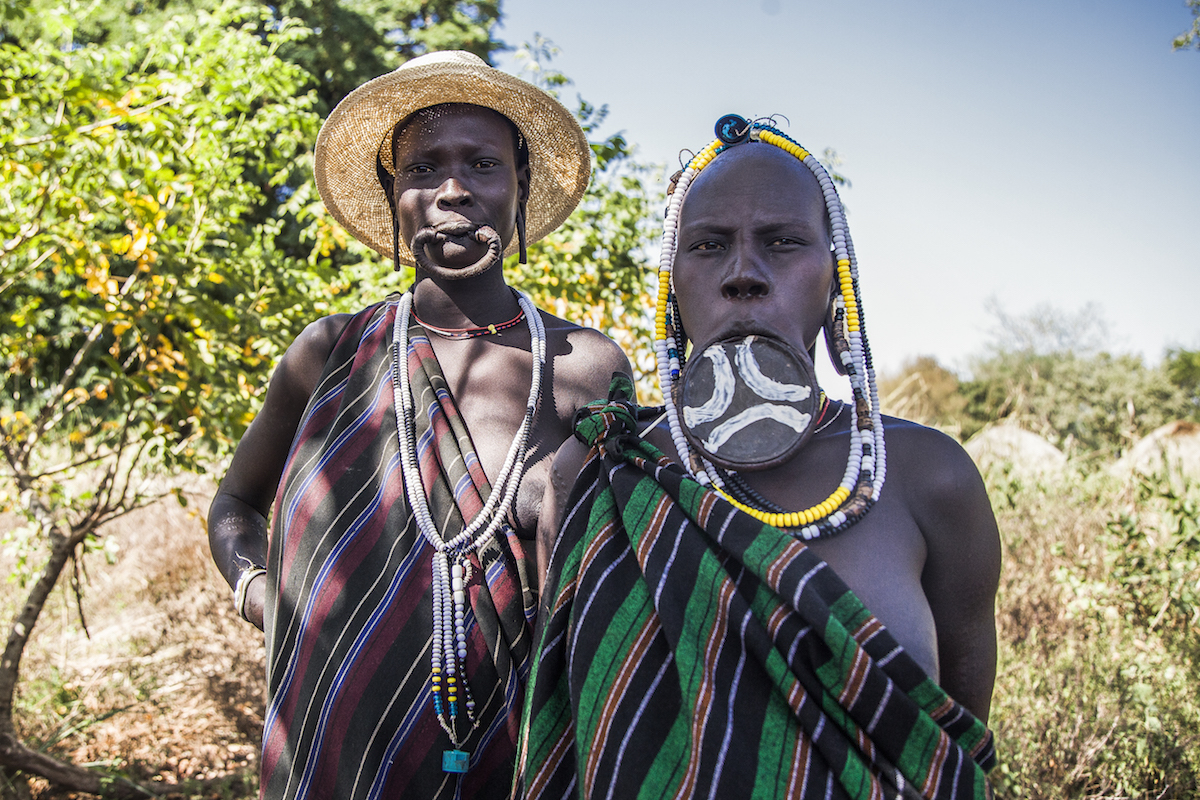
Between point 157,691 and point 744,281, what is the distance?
15.3ft

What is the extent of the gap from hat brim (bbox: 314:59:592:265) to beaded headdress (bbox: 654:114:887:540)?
0.72 metres

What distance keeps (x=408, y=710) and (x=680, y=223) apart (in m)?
0.98

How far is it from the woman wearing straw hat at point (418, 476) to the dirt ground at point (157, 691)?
248cm

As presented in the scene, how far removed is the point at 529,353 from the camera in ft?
6.20

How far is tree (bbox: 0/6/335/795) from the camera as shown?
3602 millimetres

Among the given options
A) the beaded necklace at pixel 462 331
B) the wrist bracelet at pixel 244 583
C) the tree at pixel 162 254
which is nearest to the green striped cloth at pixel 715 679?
the beaded necklace at pixel 462 331

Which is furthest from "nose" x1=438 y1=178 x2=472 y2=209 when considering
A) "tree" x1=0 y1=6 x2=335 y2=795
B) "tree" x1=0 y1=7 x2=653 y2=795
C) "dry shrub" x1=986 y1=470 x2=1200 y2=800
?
"dry shrub" x1=986 y1=470 x2=1200 y2=800

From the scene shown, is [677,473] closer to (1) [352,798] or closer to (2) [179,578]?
(1) [352,798]

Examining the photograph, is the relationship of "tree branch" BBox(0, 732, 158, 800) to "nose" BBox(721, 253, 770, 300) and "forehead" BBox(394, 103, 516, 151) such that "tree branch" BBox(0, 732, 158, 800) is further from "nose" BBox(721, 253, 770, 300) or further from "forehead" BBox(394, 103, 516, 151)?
"nose" BBox(721, 253, 770, 300)

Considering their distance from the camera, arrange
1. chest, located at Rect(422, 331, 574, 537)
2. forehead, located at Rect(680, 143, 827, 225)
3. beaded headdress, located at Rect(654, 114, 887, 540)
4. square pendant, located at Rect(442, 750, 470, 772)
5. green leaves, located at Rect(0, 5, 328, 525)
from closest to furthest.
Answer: beaded headdress, located at Rect(654, 114, 887, 540) → forehead, located at Rect(680, 143, 827, 225) → square pendant, located at Rect(442, 750, 470, 772) → chest, located at Rect(422, 331, 574, 537) → green leaves, located at Rect(0, 5, 328, 525)

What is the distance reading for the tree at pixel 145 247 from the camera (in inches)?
142

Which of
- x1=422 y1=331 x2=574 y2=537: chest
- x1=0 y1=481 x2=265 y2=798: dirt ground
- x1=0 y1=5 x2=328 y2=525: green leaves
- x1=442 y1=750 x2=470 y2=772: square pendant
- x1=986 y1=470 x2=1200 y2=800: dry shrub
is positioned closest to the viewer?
x1=442 y1=750 x2=470 y2=772: square pendant

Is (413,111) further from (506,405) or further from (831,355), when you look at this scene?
(831,355)

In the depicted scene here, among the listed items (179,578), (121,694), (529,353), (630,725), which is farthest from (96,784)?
(630,725)
